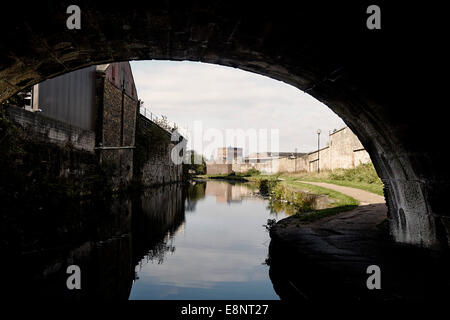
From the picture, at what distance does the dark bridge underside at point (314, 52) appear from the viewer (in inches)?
111

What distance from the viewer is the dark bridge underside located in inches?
111

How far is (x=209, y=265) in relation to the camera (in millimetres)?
6555

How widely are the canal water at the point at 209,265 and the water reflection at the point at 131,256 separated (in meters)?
0.02

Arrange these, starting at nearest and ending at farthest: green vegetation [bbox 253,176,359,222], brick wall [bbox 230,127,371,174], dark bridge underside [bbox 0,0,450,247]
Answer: dark bridge underside [bbox 0,0,450,247] < green vegetation [bbox 253,176,359,222] < brick wall [bbox 230,127,371,174]

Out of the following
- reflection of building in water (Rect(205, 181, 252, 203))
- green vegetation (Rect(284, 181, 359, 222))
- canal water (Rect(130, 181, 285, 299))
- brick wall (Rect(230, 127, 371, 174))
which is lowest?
canal water (Rect(130, 181, 285, 299))

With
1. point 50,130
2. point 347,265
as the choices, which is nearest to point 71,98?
point 50,130

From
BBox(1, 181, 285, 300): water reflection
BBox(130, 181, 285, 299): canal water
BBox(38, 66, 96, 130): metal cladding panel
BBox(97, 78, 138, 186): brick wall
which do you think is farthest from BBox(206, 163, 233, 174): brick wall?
BBox(130, 181, 285, 299): canal water

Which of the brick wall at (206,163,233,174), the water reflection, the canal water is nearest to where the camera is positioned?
the water reflection

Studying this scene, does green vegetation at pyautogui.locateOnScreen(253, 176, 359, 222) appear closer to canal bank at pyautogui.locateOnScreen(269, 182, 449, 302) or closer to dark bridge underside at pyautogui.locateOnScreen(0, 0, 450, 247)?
canal bank at pyautogui.locateOnScreen(269, 182, 449, 302)

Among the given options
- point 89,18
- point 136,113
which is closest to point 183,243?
point 89,18

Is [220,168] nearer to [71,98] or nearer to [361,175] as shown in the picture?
[361,175]

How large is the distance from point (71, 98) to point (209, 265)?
31.0 ft

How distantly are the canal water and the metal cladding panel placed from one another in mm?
5899
